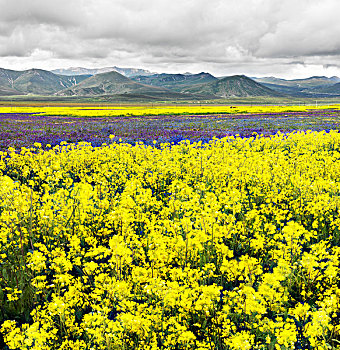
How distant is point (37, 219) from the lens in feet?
→ 25.1

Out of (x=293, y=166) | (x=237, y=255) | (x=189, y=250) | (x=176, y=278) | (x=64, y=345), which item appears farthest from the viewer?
(x=293, y=166)

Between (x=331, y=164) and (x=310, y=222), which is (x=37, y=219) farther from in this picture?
(x=331, y=164)

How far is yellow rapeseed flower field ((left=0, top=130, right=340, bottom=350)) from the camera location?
4234 mm

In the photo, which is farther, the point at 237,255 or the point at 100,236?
the point at 100,236

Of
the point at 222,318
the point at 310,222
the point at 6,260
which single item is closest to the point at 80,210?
the point at 6,260

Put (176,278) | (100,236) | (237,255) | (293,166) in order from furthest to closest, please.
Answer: (293,166) < (100,236) < (237,255) < (176,278)

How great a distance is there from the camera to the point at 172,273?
5.23 metres

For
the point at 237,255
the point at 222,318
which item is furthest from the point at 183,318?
the point at 237,255

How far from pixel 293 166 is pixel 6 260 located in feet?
36.8

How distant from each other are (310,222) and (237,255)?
9.06ft

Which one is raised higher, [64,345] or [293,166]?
[293,166]

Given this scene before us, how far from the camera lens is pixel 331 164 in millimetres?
12023

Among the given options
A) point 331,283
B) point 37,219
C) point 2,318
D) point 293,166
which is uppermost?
point 293,166

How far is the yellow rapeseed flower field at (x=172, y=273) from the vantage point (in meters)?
4.23
